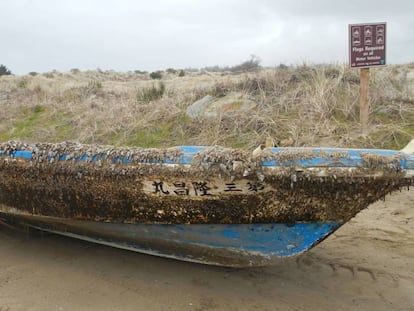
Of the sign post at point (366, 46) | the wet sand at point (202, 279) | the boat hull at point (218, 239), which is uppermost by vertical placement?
the sign post at point (366, 46)

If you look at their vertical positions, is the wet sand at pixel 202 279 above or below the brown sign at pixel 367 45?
below

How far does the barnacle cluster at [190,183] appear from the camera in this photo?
8.48 ft

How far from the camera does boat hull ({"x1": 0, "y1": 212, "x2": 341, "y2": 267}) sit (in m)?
2.85

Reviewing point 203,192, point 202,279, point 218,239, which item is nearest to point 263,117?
point 202,279

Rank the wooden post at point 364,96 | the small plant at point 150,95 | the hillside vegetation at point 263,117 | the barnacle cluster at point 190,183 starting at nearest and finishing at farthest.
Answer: the barnacle cluster at point 190,183 < the wooden post at point 364,96 < the hillside vegetation at point 263,117 < the small plant at point 150,95

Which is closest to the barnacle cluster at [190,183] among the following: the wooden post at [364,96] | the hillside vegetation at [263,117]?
the hillside vegetation at [263,117]

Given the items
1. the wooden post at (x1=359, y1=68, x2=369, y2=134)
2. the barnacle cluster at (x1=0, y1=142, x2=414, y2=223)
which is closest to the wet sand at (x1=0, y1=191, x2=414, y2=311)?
the barnacle cluster at (x1=0, y1=142, x2=414, y2=223)

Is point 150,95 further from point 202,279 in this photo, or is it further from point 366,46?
point 202,279

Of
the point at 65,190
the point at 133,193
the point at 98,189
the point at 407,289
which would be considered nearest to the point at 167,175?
the point at 133,193

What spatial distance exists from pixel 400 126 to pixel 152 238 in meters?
4.88

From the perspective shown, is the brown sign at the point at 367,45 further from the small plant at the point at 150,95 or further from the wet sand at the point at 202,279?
the small plant at the point at 150,95

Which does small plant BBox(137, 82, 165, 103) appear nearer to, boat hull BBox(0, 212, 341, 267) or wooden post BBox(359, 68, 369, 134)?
wooden post BBox(359, 68, 369, 134)

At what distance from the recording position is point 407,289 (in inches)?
117

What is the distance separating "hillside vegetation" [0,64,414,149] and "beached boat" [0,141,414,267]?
368 cm
